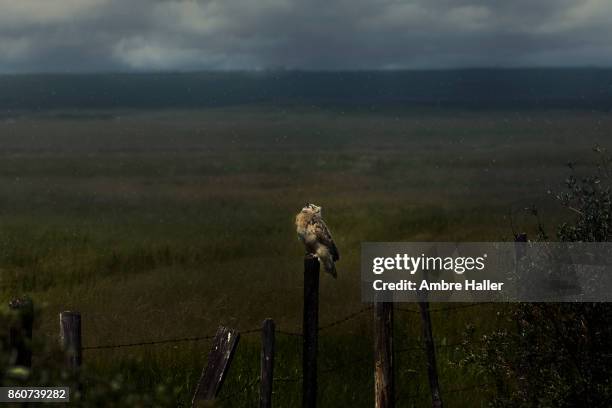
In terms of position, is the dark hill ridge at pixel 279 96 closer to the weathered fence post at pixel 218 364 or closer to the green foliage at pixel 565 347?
the green foliage at pixel 565 347

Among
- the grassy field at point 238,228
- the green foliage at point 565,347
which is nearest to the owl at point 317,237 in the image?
the grassy field at point 238,228

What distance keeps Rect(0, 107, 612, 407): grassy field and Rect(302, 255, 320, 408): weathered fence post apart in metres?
2.29

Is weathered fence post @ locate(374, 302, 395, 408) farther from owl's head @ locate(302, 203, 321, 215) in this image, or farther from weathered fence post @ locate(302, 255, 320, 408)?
owl's head @ locate(302, 203, 321, 215)

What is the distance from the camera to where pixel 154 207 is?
30391 mm

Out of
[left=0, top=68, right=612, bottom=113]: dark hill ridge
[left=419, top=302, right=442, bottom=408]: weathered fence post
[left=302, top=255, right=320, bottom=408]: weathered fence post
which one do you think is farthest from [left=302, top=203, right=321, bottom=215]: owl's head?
[left=0, top=68, right=612, bottom=113]: dark hill ridge

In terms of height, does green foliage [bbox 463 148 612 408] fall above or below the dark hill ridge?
below

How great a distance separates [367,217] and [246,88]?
560 ft

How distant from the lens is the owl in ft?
38.2

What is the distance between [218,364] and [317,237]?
357 centimetres

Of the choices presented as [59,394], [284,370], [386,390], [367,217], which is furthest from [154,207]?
[59,394]

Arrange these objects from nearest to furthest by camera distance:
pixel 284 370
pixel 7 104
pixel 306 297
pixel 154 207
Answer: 1. pixel 306 297
2. pixel 284 370
3. pixel 154 207
4. pixel 7 104

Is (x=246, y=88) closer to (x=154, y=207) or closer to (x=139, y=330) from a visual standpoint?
(x=154, y=207)

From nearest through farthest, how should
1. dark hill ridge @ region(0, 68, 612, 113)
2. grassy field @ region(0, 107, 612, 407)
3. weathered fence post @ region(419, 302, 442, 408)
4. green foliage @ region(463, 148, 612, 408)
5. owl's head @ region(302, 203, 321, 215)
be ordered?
green foliage @ region(463, 148, 612, 408)
weathered fence post @ region(419, 302, 442, 408)
owl's head @ region(302, 203, 321, 215)
grassy field @ region(0, 107, 612, 407)
dark hill ridge @ region(0, 68, 612, 113)

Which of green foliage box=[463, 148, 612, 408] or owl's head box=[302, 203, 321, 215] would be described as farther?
owl's head box=[302, 203, 321, 215]
